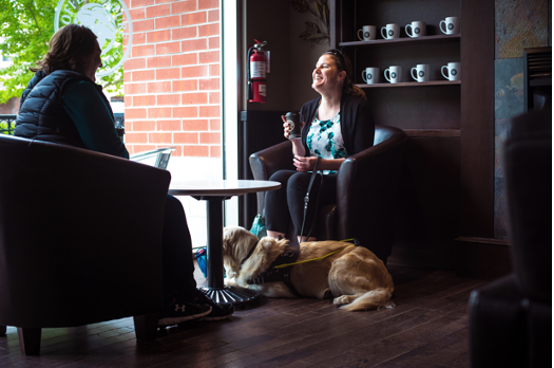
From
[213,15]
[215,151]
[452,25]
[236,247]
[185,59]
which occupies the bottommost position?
[236,247]

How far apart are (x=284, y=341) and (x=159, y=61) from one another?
2509mm

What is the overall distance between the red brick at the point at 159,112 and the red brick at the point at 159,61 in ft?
1.00

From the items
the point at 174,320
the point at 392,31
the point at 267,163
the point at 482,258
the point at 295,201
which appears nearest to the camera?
the point at 174,320

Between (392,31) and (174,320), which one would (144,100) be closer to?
(392,31)

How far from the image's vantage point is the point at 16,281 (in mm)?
1902

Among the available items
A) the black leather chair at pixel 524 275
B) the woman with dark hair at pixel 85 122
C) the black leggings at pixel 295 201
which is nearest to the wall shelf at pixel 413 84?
the black leggings at pixel 295 201

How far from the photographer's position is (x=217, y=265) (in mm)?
2664

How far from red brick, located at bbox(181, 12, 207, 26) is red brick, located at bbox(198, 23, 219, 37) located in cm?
4

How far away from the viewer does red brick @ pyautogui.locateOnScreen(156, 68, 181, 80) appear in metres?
3.97

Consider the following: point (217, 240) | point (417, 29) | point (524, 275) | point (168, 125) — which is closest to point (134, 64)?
point (168, 125)

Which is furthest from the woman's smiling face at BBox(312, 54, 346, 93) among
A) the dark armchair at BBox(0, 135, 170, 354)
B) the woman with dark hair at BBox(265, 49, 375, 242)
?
the dark armchair at BBox(0, 135, 170, 354)

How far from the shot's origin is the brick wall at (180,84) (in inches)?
155

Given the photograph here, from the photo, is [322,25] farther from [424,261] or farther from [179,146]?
[424,261]

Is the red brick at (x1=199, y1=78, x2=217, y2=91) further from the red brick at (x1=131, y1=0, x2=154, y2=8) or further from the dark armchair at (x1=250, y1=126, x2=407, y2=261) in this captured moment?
the dark armchair at (x1=250, y1=126, x2=407, y2=261)
